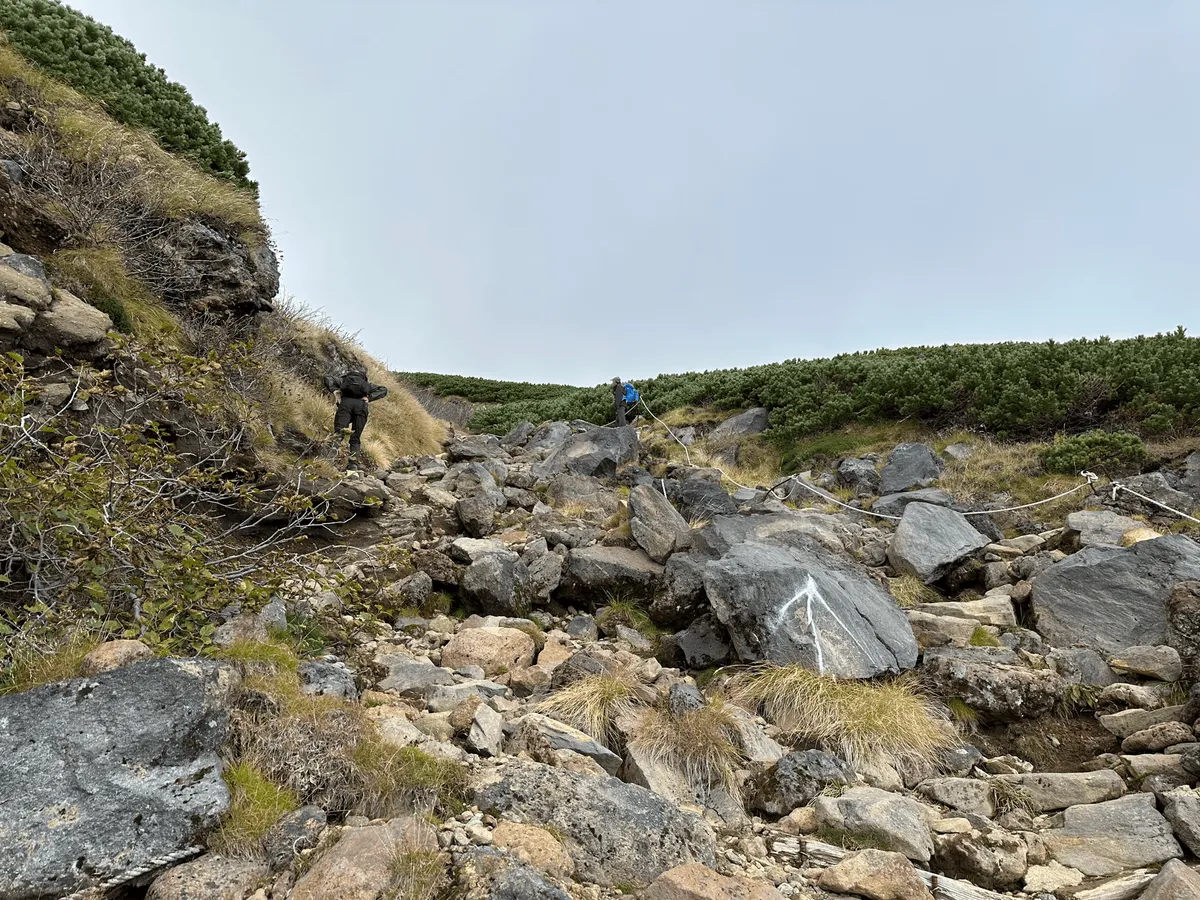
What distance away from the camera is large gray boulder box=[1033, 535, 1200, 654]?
6145 mm

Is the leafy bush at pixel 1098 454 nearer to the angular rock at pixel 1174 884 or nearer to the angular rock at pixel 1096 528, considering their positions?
the angular rock at pixel 1096 528

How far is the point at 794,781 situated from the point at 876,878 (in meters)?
1.02

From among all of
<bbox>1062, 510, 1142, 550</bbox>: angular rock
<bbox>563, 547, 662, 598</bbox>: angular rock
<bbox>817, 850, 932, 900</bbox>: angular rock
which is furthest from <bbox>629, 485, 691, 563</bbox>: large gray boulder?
<bbox>1062, 510, 1142, 550</bbox>: angular rock

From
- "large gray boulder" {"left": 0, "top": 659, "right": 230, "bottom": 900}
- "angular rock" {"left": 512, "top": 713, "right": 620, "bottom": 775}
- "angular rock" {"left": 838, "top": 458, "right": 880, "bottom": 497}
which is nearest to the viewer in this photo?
"large gray boulder" {"left": 0, "top": 659, "right": 230, "bottom": 900}

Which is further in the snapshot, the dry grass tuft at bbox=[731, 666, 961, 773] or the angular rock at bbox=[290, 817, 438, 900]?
the dry grass tuft at bbox=[731, 666, 961, 773]

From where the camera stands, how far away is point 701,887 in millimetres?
2691

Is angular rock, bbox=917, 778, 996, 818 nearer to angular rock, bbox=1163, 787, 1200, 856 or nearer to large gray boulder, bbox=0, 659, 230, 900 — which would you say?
angular rock, bbox=1163, 787, 1200, 856

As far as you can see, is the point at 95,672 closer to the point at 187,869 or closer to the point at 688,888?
the point at 187,869

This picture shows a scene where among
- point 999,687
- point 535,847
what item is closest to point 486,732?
point 535,847

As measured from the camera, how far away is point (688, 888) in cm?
Answer: 268

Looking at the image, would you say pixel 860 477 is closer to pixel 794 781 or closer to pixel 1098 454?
pixel 1098 454

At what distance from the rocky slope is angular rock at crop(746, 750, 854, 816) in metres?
0.02

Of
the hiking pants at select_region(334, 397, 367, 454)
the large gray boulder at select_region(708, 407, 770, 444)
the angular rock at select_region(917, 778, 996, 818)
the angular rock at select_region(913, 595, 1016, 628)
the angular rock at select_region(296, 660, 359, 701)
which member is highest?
the large gray boulder at select_region(708, 407, 770, 444)

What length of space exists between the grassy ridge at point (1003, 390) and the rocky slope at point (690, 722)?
6.91m
